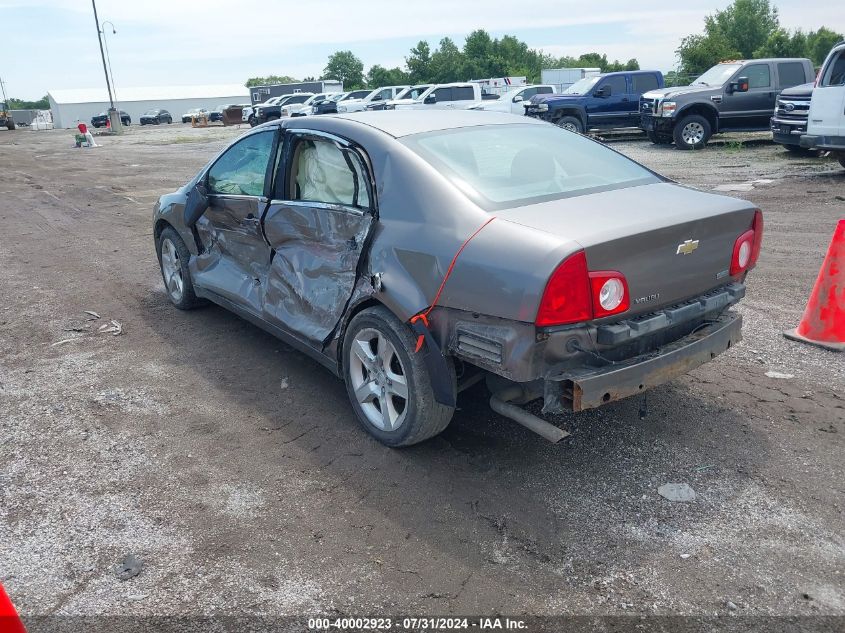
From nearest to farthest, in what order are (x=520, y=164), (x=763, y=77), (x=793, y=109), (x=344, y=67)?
(x=520, y=164) < (x=793, y=109) < (x=763, y=77) < (x=344, y=67)

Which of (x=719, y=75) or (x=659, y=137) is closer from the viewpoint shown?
(x=719, y=75)

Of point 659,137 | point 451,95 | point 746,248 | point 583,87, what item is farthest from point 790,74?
point 746,248

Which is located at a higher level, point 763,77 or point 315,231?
point 763,77

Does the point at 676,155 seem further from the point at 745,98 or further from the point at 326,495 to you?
the point at 326,495

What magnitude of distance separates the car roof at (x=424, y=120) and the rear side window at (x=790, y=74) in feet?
51.5

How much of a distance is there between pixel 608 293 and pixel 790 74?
1751 cm

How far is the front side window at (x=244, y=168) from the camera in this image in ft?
15.8

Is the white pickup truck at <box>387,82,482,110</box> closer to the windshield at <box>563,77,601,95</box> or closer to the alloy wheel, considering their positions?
the windshield at <box>563,77,601,95</box>

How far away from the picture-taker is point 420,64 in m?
73.4

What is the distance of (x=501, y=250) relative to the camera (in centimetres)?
312

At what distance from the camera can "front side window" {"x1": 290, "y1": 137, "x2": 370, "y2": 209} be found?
157 inches

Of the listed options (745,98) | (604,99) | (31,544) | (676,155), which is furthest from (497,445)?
(604,99)

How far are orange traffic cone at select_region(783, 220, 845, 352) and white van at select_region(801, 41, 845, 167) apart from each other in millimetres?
8194

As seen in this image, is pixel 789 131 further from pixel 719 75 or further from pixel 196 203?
pixel 196 203
